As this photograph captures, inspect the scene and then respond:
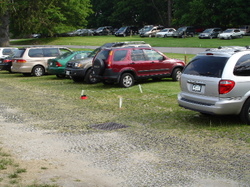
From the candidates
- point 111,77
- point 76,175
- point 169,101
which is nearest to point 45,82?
point 111,77

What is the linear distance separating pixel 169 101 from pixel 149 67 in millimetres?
4734

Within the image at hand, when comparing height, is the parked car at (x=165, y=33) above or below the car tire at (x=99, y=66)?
above

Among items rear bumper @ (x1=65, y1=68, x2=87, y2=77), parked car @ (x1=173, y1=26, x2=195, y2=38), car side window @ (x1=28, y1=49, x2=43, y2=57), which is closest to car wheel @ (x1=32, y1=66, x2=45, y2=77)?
car side window @ (x1=28, y1=49, x2=43, y2=57)

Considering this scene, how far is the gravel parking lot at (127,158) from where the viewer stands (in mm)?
6336

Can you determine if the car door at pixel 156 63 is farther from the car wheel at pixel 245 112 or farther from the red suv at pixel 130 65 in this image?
the car wheel at pixel 245 112

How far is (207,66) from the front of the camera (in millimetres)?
10039

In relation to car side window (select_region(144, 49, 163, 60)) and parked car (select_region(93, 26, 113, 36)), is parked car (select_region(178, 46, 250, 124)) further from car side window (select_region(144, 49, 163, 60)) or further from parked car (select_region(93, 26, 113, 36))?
parked car (select_region(93, 26, 113, 36))

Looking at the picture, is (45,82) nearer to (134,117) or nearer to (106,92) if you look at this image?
(106,92)

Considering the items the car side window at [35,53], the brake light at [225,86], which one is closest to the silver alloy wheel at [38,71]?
the car side window at [35,53]

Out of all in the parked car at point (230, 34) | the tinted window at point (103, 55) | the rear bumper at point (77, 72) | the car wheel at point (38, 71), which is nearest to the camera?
the tinted window at point (103, 55)

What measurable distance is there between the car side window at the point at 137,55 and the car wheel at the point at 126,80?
30.4 inches

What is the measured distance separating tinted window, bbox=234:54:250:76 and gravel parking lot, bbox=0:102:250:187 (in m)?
1.84

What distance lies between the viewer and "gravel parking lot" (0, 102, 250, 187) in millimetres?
6336

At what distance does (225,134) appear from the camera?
917 centimetres
